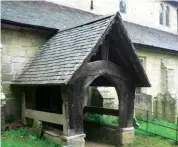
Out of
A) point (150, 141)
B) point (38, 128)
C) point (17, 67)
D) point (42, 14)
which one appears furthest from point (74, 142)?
point (42, 14)

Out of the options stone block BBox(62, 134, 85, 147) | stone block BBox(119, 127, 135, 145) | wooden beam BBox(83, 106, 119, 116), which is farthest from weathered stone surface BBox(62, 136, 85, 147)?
wooden beam BBox(83, 106, 119, 116)

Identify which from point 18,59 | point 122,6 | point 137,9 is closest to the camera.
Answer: point 18,59

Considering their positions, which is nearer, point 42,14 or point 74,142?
point 74,142

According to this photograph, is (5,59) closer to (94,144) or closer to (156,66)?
(94,144)

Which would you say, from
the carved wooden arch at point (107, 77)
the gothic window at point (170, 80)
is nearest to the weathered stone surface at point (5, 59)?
the carved wooden arch at point (107, 77)

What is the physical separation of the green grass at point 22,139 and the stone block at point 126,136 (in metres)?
1.88

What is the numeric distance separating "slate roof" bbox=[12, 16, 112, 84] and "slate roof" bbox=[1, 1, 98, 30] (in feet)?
3.72

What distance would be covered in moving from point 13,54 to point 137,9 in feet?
37.0

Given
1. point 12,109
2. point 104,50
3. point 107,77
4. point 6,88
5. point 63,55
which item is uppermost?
point 104,50

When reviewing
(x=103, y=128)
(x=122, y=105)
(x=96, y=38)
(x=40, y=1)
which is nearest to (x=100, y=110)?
(x=103, y=128)

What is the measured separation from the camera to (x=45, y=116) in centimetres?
739

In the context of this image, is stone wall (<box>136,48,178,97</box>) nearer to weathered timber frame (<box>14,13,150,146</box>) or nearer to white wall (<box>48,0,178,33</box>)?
white wall (<box>48,0,178,33</box>)

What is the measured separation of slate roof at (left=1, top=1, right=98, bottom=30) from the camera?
908cm

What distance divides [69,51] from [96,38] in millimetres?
810
